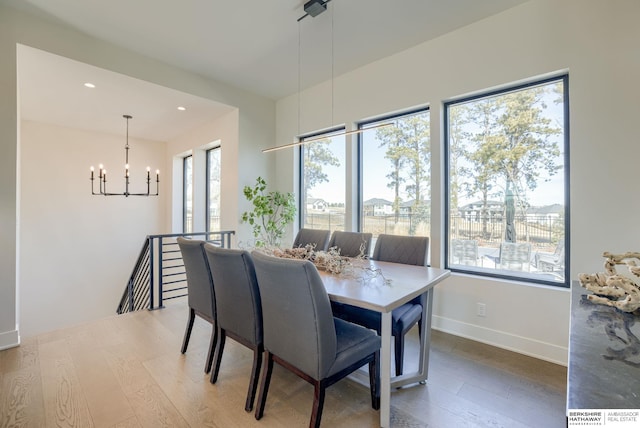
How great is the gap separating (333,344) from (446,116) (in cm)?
272

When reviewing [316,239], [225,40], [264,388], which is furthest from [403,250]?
[225,40]

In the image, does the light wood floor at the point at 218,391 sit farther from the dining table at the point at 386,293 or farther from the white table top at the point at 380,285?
the white table top at the point at 380,285

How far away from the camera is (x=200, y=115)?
15.5ft

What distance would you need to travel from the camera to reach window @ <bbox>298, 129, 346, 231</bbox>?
4.15m

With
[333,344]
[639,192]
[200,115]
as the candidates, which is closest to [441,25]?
[639,192]

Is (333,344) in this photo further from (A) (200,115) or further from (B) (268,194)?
(A) (200,115)

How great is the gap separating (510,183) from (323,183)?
2429 millimetres

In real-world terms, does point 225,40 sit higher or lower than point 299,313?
higher

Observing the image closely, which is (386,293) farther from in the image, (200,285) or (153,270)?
(153,270)

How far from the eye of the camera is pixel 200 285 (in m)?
2.36

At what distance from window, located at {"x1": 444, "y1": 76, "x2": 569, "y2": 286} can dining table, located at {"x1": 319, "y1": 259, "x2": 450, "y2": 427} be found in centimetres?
103

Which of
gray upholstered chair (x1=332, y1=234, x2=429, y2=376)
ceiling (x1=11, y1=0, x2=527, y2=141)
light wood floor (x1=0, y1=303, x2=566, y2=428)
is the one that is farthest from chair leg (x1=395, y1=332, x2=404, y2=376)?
ceiling (x1=11, y1=0, x2=527, y2=141)

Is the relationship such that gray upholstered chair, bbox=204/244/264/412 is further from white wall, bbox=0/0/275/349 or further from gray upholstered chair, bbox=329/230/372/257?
white wall, bbox=0/0/275/349

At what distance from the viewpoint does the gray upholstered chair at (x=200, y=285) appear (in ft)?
7.30
